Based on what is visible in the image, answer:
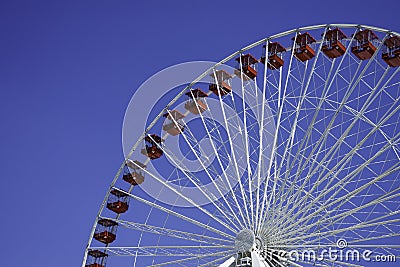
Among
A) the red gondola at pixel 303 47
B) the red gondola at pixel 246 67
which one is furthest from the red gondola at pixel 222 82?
the red gondola at pixel 303 47

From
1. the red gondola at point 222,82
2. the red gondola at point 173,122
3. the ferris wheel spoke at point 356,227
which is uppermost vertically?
the red gondola at point 222,82

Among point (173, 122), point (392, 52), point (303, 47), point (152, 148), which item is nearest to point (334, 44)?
point (303, 47)

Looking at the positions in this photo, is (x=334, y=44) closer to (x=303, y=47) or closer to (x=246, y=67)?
(x=303, y=47)

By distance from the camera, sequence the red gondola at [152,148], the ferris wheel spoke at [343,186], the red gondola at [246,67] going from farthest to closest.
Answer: the red gondola at [152,148]
the red gondola at [246,67]
the ferris wheel spoke at [343,186]

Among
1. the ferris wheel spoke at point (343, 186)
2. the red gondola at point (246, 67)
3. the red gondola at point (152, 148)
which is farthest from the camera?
the red gondola at point (152, 148)

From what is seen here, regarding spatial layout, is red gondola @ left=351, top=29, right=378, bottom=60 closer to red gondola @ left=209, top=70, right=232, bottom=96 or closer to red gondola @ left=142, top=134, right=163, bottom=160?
red gondola @ left=209, top=70, right=232, bottom=96

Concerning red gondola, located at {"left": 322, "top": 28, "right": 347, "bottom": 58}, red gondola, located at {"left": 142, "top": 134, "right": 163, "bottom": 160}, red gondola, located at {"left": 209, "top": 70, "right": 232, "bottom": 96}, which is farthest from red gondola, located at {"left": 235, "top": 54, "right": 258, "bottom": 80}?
red gondola, located at {"left": 142, "top": 134, "right": 163, "bottom": 160}

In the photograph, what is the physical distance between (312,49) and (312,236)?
26.9 ft

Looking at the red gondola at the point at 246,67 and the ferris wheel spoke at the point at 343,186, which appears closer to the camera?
the ferris wheel spoke at the point at 343,186

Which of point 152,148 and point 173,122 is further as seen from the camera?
point 152,148

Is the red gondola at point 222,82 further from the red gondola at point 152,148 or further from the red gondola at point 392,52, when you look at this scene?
the red gondola at point 392,52

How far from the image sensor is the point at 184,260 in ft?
111

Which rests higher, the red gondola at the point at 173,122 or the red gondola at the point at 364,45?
the red gondola at the point at 364,45

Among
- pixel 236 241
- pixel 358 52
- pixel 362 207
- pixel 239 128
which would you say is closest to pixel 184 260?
pixel 236 241
